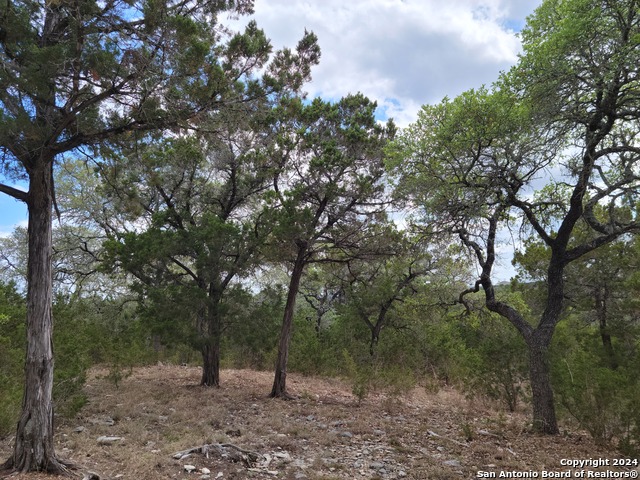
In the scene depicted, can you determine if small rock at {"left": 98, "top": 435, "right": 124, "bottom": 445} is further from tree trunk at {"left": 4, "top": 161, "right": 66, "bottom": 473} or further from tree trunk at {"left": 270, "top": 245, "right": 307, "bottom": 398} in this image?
tree trunk at {"left": 270, "top": 245, "right": 307, "bottom": 398}

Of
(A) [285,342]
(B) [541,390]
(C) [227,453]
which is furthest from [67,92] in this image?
(B) [541,390]

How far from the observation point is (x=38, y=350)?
15.0 feet

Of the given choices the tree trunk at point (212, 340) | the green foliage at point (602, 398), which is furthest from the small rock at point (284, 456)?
the green foliage at point (602, 398)

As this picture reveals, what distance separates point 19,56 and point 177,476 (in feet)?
16.3

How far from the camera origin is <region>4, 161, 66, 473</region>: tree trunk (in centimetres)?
439

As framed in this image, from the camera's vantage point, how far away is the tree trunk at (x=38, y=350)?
4.39m

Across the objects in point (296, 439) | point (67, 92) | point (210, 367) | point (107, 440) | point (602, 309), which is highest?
point (67, 92)

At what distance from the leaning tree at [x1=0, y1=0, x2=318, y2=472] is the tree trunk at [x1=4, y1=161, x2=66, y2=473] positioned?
0.04 feet

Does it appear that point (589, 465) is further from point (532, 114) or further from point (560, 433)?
point (532, 114)

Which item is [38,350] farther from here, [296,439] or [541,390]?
[541,390]

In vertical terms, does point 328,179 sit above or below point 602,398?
above

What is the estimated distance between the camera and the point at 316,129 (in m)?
10.4

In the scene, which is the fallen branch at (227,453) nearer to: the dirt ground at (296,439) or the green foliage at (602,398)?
the dirt ground at (296,439)

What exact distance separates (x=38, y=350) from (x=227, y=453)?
9.21 feet
